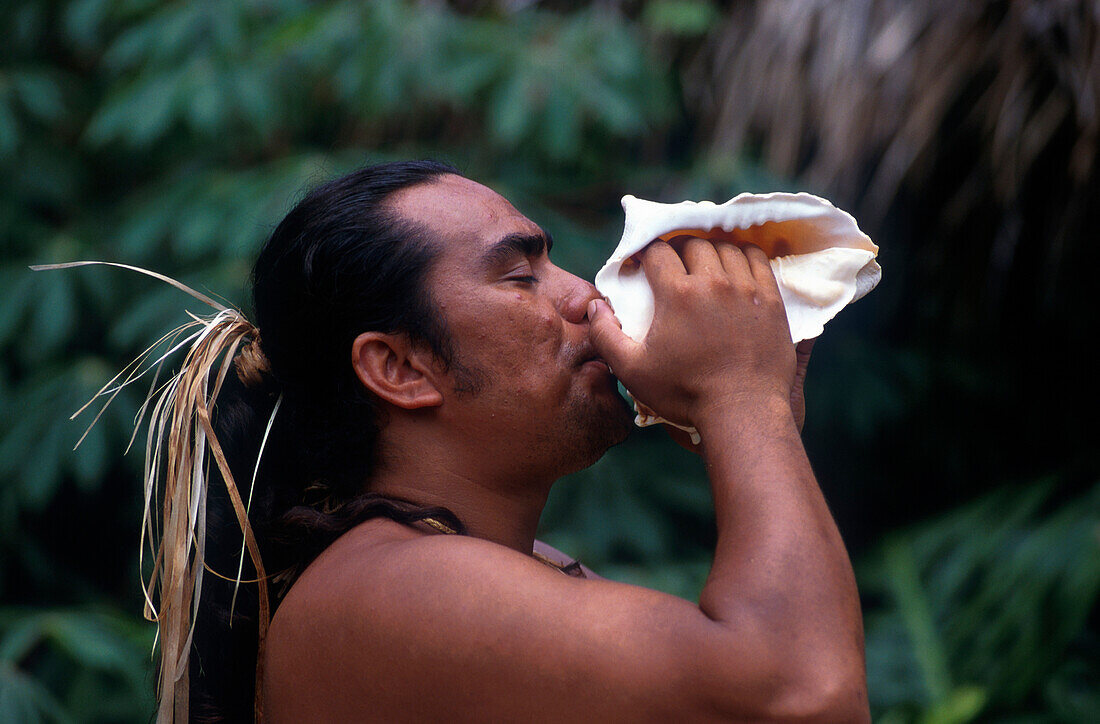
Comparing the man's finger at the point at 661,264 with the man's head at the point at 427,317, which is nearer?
the man's finger at the point at 661,264

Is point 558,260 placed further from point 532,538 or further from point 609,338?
point 609,338

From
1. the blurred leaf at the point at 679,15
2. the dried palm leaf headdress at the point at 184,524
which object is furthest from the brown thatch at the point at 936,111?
the dried palm leaf headdress at the point at 184,524

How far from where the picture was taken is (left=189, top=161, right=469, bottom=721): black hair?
148 cm

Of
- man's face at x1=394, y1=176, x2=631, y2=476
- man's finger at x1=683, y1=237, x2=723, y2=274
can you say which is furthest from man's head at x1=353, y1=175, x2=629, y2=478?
man's finger at x1=683, y1=237, x2=723, y2=274

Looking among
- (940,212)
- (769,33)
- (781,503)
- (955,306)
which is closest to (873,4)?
(769,33)

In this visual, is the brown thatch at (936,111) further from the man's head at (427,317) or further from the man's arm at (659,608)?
the man's arm at (659,608)

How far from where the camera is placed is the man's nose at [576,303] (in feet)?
4.90

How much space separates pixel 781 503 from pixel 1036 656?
2.30 meters

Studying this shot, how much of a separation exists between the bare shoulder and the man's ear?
0.83 ft

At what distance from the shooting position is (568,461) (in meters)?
1.45

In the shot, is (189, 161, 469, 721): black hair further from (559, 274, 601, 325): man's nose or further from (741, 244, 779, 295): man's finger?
(741, 244, 779, 295): man's finger

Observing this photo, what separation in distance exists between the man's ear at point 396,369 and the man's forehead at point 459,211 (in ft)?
0.59

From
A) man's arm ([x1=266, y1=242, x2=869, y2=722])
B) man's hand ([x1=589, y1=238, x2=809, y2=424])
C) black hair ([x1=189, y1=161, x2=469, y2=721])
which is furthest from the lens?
black hair ([x1=189, y1=161, x2=469, y2=721])

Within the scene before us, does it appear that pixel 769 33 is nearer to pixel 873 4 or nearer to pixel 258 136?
pixel 873 4
